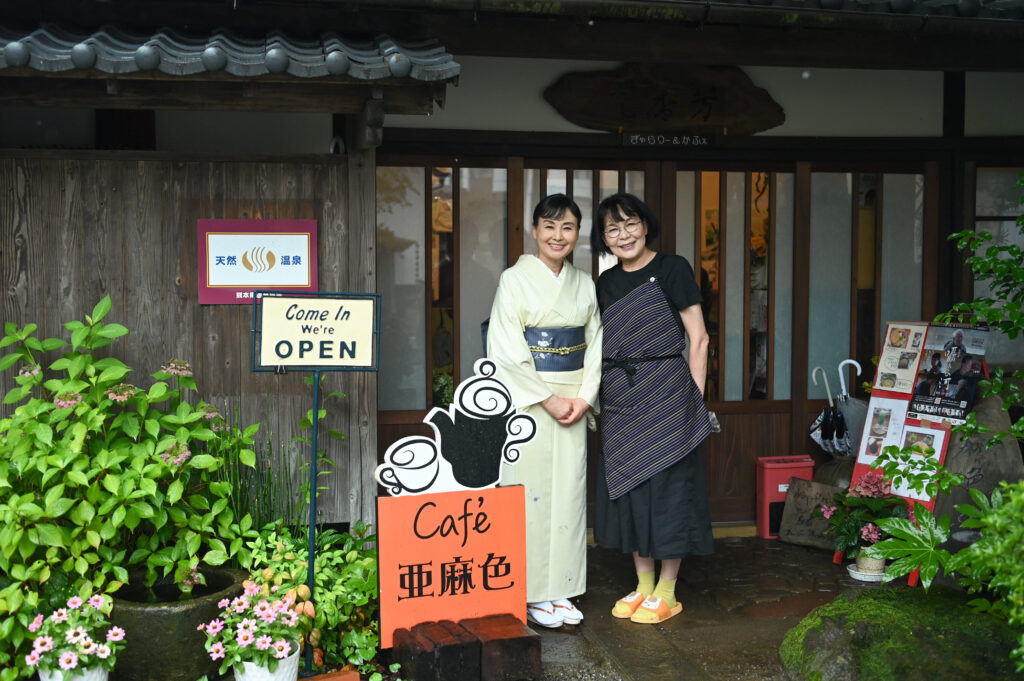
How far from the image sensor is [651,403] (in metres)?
5.55

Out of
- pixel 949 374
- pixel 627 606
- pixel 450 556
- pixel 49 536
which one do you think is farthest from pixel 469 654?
pixel 949 374

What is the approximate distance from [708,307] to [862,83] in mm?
1995

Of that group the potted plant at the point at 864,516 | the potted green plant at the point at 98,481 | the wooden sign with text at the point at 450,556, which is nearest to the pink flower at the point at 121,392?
the potted green plant at the point at 98,481

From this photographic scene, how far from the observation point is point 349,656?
190 inches

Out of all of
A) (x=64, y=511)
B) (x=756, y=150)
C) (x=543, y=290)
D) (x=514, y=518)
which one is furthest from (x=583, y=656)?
(x=756, y=150)

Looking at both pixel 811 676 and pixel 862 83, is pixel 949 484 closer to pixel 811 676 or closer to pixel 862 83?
pixel 811 676

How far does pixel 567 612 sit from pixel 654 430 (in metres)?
1.14

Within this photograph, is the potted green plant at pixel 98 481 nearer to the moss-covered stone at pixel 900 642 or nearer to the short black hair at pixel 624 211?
the short black hair at pixel 624 211

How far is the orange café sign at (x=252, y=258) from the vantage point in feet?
17.3

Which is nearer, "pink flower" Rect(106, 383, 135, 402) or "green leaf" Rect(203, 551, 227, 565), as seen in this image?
"green leaf" Rect(203, 551, 227, 565)

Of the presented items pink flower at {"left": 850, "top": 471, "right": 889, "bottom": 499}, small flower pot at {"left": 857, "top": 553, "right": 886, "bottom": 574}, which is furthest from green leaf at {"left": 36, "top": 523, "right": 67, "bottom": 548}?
pink flower at {"left": 850, "top": 471, "right": 889, "bottom": 499}

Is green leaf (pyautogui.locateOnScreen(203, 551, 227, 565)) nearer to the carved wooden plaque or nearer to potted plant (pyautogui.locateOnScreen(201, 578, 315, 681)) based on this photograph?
potted plant (pyautogui.locateOnScreen(201, 578, 315, 681))

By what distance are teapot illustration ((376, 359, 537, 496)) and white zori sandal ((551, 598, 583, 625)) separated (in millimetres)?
981

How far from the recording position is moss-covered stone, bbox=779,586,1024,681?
439 cm
